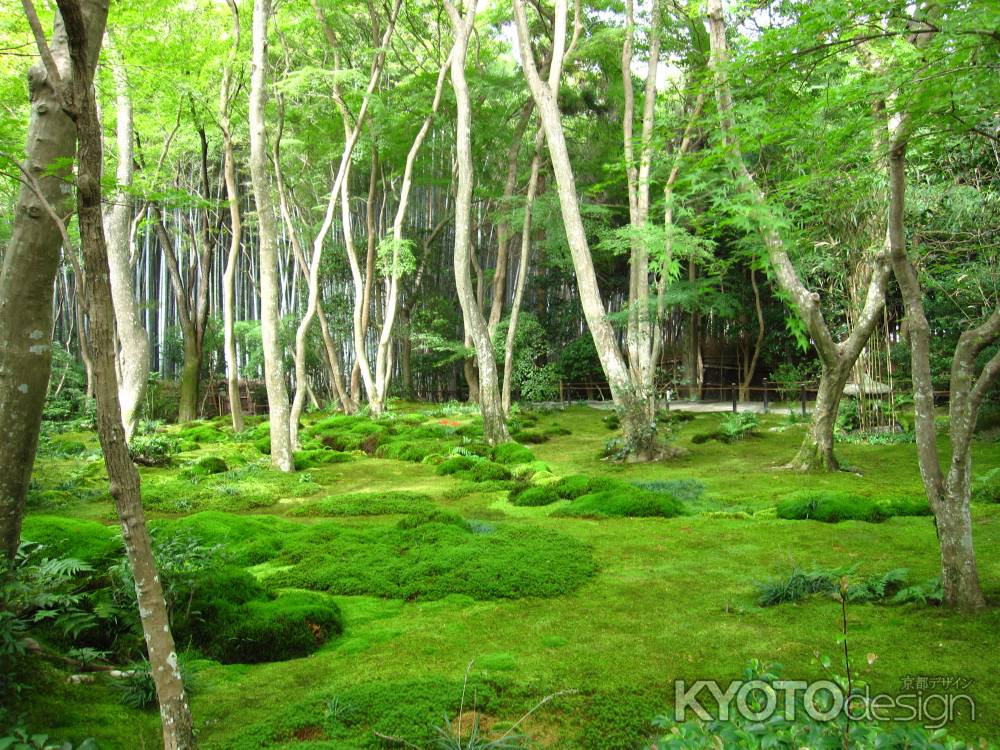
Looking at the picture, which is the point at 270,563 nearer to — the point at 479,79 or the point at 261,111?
the point at 261,111

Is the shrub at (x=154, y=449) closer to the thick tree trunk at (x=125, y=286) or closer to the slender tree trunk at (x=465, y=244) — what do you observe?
the thick tree trunk at (x=125, y=286)

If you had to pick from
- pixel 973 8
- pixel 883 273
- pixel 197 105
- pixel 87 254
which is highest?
pixel 197 105

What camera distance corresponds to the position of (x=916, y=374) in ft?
12.6

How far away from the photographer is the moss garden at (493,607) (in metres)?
2.76

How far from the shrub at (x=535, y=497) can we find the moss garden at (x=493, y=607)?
0.9 inches

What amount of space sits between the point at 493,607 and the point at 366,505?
3.17 m

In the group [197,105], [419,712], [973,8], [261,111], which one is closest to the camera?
[419,712]

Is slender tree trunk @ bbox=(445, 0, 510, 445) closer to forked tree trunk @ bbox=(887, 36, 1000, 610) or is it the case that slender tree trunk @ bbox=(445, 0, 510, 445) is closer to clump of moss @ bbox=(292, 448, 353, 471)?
clump of moss @ bbox=(292, 448, 353, 471)

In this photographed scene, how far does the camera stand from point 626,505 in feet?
21.9

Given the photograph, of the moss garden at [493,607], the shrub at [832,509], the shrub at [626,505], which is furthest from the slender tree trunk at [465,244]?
the shrub at [832,509]

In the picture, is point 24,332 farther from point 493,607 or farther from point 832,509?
point 832,509


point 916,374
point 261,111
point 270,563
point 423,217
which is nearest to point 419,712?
point 270,563

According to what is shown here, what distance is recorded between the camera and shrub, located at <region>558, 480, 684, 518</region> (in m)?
6.58

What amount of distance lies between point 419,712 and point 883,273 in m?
6.40
